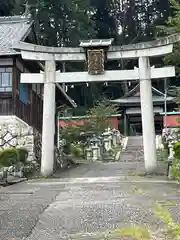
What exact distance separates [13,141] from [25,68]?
378 centimetres

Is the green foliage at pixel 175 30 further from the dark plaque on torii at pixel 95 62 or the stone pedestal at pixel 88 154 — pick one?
the stone pedestal at pixel 88 154

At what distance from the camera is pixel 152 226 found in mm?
4969

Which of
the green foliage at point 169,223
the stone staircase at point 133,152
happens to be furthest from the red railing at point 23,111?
the green foliage at point 169,223

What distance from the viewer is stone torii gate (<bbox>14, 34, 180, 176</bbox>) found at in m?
13.7

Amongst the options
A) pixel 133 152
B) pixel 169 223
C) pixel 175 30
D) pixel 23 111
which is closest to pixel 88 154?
pixel 133 152

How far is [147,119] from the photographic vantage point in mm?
13609

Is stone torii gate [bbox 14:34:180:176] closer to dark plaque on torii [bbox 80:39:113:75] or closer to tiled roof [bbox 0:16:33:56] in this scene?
dark plaque on torii [bbox 80:39:113:75]

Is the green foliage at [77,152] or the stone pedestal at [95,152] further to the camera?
the green foliage at [77,152]

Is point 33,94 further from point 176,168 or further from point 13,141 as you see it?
point 176,168

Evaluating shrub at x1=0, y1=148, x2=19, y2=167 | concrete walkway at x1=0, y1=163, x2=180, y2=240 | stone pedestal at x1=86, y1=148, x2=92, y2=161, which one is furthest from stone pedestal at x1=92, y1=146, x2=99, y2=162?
concrete walkway at x1=0, y1=163, x2=180, y2=240

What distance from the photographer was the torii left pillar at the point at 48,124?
13836 millimetres

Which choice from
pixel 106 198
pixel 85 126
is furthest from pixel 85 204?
pixel 85 126

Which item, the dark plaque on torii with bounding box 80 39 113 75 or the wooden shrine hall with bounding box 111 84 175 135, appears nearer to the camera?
the dark plaque on torii with bounding box 80 39 113 75

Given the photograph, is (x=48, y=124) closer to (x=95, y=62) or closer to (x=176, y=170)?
(x=95, y=62)
